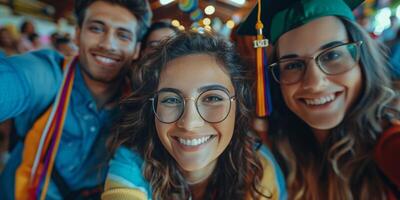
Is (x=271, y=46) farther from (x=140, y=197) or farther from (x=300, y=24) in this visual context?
(x=140, y=197)

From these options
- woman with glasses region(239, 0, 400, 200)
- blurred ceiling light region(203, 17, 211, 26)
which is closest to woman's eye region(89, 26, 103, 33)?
blurred ceiling light region(203, 17, 211, 26)

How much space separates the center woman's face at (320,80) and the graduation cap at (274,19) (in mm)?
14

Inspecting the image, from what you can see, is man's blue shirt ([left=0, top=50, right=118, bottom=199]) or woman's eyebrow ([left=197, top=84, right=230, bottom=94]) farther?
man's blue shirt ([left=0, top=50, right=118, bottom=199])

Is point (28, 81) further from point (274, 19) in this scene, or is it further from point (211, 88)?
point (274, 19)

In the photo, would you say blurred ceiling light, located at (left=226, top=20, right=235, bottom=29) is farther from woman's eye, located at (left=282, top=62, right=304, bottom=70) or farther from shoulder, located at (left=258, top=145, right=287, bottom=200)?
shoulder, located at (left=258, top=145, right=287, bottom=200)

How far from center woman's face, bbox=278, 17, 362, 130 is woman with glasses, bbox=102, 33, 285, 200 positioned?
0.10 meters

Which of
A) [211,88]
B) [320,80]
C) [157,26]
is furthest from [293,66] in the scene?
[157,26]

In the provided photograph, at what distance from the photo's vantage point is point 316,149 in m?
0.60

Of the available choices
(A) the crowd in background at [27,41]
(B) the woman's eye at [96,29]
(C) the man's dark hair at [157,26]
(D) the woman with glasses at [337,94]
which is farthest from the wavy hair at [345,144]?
(A) the crowd in background at [27,41]

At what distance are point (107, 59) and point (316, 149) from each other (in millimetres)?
470

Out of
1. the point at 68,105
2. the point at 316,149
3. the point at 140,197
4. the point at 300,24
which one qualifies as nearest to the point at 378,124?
the point at 316,149

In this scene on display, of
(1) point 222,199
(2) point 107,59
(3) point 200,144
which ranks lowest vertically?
(1) point 222,199

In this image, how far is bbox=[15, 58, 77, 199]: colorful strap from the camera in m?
0.59

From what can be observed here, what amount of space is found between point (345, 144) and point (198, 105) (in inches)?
11.7
